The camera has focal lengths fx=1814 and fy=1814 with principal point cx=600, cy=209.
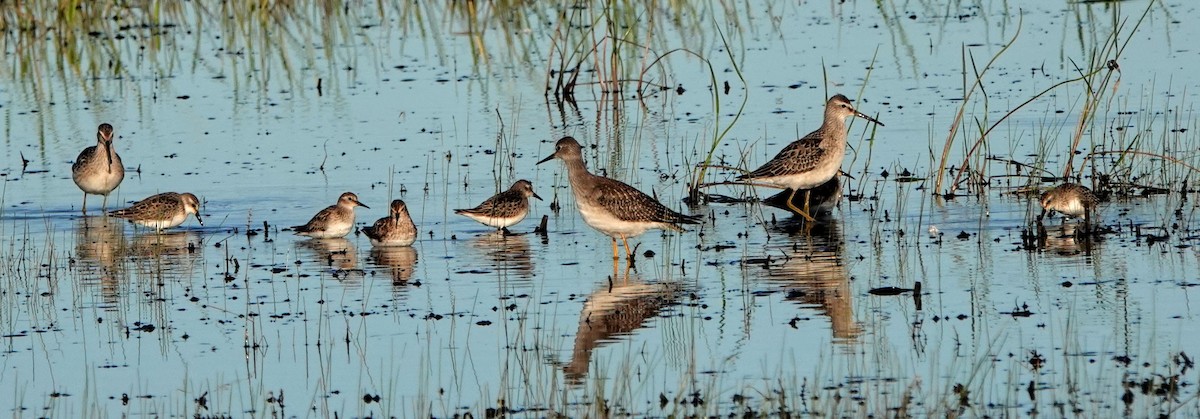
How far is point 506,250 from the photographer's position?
1286cm

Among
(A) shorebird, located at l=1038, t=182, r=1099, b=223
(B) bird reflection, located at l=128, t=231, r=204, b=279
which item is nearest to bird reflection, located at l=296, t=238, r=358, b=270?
(B) bird reflection, located at l=128, t=231, r=204, b=279

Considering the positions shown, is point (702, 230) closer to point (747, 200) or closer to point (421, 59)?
point (747, 200)

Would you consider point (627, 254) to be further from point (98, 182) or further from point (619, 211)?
point (98, 182)

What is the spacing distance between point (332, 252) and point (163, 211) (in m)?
1.88

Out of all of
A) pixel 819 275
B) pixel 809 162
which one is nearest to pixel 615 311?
pixel 819 275

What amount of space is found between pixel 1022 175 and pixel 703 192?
100.0 inches

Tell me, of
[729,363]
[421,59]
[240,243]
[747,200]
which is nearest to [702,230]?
[747,200]

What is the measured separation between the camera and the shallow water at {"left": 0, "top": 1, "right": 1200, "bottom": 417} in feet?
28.7

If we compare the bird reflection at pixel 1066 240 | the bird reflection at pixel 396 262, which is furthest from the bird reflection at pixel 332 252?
the bird reflection at pixel 1066 240

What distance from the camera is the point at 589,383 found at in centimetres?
870

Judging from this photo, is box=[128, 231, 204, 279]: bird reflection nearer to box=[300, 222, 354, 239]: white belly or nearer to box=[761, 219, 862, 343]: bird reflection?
box=[300, 222, 354, 239]: white belly

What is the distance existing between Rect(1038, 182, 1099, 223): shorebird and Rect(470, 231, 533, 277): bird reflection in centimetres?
367

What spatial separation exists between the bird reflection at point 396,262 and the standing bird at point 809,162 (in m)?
2.95

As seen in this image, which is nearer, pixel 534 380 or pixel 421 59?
pixel 534 380
